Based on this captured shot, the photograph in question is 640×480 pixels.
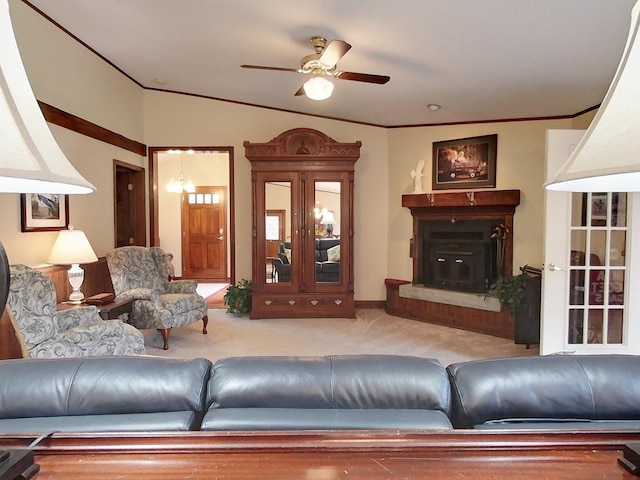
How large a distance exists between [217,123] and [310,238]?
2.14 m

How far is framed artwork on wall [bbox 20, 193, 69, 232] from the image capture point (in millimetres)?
3305

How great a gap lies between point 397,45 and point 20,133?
3189 millimetres

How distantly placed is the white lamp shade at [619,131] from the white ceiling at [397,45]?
7.73 feet

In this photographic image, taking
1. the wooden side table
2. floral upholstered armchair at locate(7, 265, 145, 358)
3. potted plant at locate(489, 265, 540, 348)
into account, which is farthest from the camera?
potted plant at locate(489, 265, 540, 348)

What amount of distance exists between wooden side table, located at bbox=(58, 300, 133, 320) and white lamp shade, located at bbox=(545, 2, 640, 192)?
3.47m

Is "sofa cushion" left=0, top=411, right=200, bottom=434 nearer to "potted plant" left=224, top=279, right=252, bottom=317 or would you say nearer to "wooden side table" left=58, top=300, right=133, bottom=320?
"wooden side table" left=58, top=300, right=133, bottom=320

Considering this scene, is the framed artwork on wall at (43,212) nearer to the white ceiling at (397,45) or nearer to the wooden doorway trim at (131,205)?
the wooden doorway trim at (131,205)

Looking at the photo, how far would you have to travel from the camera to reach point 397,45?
3.17m

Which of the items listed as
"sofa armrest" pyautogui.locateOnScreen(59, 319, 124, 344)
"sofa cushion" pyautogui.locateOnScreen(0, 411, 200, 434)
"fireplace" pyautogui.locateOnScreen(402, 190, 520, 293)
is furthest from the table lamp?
"fireplace" pyautogui.locateOnScreen(402, 190, 520, 293)

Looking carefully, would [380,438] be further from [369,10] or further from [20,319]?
[369,10]

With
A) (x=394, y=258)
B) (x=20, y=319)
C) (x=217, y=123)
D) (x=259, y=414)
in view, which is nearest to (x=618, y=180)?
(x=259, y=414)

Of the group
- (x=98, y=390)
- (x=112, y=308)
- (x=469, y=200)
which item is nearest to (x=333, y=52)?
(x=98, y=390)

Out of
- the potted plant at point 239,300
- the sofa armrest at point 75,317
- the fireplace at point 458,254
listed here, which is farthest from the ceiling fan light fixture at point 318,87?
the potted plant at point 239,300

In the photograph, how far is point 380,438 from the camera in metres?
0.82
